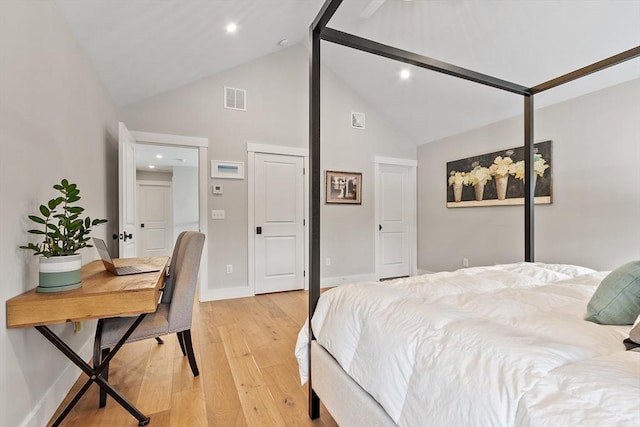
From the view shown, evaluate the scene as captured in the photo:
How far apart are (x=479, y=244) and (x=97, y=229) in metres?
4.43

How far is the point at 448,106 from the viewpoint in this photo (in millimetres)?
4082

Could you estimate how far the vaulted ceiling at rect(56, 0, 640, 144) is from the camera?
228cm

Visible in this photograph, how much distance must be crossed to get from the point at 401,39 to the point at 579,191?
8.19 feet

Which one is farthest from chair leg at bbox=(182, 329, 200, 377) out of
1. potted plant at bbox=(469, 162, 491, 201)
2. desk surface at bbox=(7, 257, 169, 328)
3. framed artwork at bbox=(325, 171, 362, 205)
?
potted plant at bbox=(469, 162, 491, 201)

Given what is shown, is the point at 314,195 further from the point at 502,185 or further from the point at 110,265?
the point at 502,185

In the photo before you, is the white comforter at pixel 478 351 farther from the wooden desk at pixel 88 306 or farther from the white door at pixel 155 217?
the white door at pixel 155 217

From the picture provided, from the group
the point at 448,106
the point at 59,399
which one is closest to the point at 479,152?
the point at 448,106

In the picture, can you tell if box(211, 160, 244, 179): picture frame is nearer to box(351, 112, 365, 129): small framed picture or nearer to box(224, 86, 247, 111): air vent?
box(224, 86, 247, 111): air vent

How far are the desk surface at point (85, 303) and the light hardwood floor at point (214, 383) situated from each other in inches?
26.0

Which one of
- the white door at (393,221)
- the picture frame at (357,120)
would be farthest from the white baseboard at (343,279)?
the picture frame at (357,120)

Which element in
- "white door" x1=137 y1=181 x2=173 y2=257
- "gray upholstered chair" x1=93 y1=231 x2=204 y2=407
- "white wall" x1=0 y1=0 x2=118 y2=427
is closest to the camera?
"white wall" x1=0 y1=0 x2=118 y2=427

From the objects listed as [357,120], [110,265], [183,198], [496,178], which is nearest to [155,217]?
[183,198]

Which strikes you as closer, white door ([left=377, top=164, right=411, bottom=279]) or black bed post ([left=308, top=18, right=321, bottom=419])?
black bed post ([left=308, top=18, right=321, bottom=419])

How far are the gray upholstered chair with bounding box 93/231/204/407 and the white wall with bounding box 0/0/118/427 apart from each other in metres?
0.26
